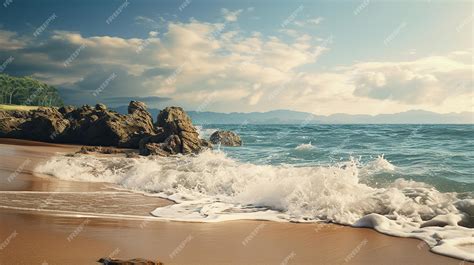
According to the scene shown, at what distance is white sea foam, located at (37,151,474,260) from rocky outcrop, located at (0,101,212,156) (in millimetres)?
12538

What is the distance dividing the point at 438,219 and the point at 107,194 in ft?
27.0

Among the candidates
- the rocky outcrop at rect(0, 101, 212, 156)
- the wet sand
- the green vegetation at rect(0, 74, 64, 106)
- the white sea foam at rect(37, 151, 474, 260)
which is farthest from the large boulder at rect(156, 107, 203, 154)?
the green vegetation at rect(0, 74, 64, 106)

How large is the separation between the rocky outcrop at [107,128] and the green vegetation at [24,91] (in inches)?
3248

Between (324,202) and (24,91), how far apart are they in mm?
123252

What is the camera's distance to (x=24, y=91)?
4464 inches

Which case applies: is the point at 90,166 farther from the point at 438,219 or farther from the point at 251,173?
the point at 438,219

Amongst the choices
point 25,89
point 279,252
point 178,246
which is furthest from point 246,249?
point 25,89

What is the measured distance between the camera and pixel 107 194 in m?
10.9

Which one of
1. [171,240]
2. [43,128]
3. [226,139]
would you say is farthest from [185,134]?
[171,240]

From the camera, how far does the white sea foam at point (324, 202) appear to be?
738 cm

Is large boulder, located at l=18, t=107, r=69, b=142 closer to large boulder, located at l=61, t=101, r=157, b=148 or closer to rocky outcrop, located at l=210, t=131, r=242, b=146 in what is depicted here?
large boulder, located at l=61, t=101, r=157, b=148

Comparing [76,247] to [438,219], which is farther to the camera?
[438,219]

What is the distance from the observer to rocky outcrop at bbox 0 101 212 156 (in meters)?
25.8

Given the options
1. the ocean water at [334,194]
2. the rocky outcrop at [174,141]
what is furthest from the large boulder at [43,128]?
the ocean water at [334,194]
